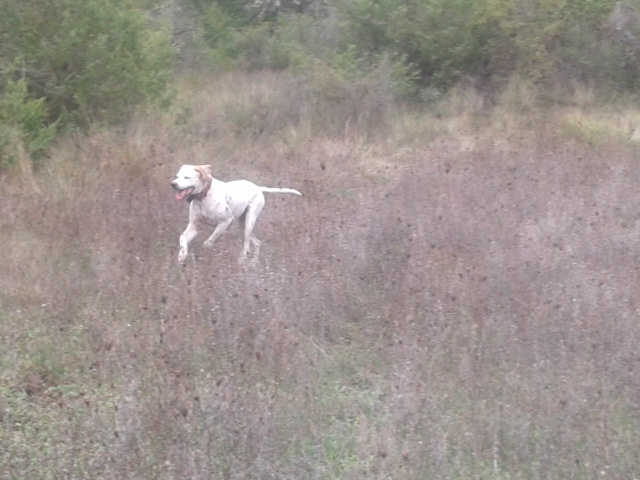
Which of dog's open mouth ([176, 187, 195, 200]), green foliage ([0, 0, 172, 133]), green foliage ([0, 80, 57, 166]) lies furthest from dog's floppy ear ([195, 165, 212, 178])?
green foliage ([0, 0, 172, 133])

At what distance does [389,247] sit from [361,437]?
3350 mm

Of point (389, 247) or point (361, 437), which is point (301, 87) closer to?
point (389, 247)

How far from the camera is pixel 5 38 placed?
11.6m

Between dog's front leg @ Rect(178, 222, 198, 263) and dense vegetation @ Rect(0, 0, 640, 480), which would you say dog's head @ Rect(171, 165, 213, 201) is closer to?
dog's front leg @ Rect(178, 222, 198, 263)

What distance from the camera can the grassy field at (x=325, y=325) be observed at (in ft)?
14.4

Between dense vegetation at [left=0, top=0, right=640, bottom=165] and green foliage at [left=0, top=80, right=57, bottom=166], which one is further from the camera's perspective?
dense vegetation at [left=0, top=0, right=640, bottom=165]

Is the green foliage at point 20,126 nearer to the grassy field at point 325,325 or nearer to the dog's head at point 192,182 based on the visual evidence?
the grassy field at point 325,325

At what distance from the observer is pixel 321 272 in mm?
6883

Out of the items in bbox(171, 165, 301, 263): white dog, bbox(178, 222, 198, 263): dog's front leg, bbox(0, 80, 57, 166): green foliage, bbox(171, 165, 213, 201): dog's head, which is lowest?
bbox(0, 80, 57, 166): green foliage

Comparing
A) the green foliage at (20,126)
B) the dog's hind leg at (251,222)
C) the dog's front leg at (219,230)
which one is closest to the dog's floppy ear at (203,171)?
the dog's front leg at (219,230)

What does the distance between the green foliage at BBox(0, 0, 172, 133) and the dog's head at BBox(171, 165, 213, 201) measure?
15.4 ft

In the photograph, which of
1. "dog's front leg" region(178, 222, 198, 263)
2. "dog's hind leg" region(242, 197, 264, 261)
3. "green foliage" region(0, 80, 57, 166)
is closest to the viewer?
"dog's front leg" region(178, 222, 198, 263)

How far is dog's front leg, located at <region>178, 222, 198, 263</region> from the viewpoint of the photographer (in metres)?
7.28

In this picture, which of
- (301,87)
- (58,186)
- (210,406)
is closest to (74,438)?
(210,406)
